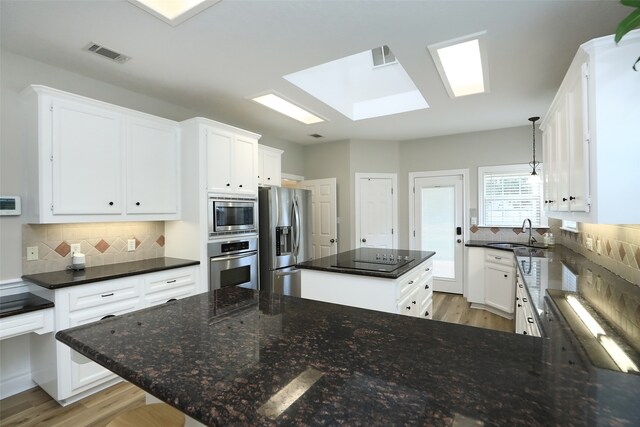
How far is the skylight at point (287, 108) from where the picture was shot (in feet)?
11.5

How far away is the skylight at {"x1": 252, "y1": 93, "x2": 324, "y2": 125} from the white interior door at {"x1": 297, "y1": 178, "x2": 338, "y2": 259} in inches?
54.6

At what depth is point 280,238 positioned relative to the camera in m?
3.98

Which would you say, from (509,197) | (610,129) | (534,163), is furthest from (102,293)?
(534,163)

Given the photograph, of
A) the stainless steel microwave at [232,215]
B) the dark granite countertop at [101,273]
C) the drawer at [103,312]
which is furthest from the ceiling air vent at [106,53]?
the drawer at [103,312]

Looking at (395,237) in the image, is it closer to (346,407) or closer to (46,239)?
(46,239)

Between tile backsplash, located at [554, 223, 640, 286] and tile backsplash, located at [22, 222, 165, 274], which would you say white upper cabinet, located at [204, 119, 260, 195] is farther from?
tile backsplash, located at [554, 223, 640, 286]

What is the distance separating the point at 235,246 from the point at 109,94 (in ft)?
6.25

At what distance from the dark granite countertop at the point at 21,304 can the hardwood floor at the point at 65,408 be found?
744 millimetres

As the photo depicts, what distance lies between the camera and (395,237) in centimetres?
552

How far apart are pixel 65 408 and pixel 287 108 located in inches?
136

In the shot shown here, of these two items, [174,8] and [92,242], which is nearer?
[174,8]

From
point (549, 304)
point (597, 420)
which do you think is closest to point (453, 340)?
point (597, 420)

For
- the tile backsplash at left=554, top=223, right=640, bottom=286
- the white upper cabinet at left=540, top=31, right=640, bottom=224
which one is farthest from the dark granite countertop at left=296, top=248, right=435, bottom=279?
the tile backsplash at left=554, top=223, right=640, bottom=286

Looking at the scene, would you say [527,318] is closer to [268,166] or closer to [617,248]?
[617,248]
